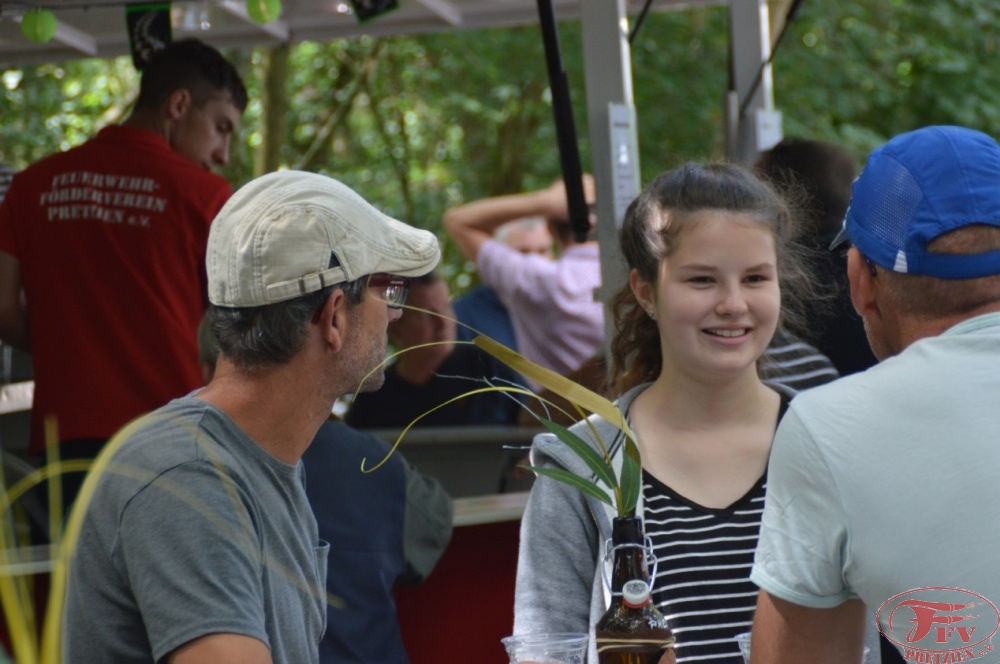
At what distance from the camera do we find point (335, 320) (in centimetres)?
196

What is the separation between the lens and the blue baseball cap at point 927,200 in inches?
63.3

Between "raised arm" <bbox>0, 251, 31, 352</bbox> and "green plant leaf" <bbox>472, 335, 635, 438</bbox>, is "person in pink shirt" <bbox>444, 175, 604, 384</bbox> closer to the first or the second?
"raised arm" <bbox>0, 251, 31, 352</bbox>

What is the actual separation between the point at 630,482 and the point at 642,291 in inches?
37.6

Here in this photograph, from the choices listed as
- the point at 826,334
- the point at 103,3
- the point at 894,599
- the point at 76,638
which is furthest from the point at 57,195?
the point at 894,599

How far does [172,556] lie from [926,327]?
100cm

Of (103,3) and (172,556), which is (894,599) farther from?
(103,3)

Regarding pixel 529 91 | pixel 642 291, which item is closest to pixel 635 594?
pixel 642 291

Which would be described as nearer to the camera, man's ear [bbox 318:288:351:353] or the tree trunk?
man's ear [bbox 318:288:351:353]

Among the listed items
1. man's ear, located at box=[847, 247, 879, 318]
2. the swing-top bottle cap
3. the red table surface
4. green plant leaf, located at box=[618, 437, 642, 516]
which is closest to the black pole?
the red table surface

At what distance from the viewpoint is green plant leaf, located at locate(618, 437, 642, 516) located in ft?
5.46

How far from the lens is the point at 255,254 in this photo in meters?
1.88

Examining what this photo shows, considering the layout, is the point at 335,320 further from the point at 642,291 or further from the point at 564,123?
the point at 564,123

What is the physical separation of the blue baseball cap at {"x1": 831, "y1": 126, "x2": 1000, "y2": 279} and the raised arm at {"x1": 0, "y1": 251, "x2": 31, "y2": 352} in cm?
310

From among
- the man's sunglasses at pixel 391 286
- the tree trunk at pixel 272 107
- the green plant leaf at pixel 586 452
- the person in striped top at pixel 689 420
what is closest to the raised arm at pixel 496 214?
the person in striped top at pixel 689 420
